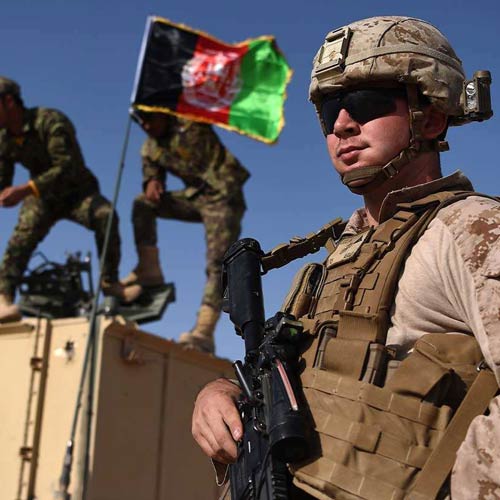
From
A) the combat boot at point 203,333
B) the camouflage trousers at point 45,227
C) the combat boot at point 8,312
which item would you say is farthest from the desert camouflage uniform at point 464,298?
the camouflage trousers at point 45,227

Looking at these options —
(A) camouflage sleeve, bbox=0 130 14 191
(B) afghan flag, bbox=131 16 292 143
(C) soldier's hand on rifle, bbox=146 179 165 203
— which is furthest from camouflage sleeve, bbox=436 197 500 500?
(B) afghan flag, bbox=131 16 292 143

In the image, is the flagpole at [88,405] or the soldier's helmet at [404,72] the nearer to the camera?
the soldier's helmet at [404,72]

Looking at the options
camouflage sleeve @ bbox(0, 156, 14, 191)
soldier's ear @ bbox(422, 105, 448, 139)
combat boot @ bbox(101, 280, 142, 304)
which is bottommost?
combat boot @ bbox(101, 280, 142, 304)

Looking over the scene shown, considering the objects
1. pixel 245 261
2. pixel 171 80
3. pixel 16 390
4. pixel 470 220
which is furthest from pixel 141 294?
pixel 470 220

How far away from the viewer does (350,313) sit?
81.7 inches

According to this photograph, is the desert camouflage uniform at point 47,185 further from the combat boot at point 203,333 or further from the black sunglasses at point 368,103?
the black sunglasses at point 368,103

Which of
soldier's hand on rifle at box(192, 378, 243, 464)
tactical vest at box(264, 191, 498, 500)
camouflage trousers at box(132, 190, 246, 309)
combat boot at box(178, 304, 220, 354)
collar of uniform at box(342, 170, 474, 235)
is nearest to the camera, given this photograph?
tactical vest at box(264, 191, 498, 500)

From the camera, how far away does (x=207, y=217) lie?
10.1 meters

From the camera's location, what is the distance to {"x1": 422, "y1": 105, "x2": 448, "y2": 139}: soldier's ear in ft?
7.91

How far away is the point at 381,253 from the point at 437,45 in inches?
25.2

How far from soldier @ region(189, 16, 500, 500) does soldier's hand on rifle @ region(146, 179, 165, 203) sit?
769 centimetres

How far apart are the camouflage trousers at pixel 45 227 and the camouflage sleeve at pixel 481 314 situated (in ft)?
24.3

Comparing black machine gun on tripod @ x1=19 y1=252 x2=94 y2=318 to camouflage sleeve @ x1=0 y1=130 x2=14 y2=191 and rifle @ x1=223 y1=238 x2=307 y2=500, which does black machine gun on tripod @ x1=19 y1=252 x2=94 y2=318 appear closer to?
camouflage sleeve @ x1=0 y1=130 x2=14 y2=191

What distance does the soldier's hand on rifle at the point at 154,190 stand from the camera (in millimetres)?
10195
